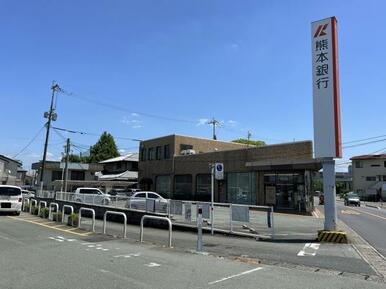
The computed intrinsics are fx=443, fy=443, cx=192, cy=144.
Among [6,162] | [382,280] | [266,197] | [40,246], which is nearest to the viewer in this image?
[382,280]

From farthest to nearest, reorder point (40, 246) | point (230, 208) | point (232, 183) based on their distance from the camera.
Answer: point (232, 183)
point (230, 208)
point (40, 246)

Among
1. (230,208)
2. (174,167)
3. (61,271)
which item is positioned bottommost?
(61,271)

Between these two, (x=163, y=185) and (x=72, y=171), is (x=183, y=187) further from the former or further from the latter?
(x=72, y=171)

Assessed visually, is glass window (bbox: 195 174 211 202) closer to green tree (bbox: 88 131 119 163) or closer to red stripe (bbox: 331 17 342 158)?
red stripe (bbox: 331 17 342 158)

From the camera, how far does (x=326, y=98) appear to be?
19.1 m

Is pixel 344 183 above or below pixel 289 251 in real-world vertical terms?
above

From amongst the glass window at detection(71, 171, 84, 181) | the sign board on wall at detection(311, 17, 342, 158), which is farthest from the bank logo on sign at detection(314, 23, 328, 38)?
the glass window at detection(71, 171, 84, 181)

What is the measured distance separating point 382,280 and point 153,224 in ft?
47.8

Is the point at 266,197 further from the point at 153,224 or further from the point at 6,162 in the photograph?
the point at 6,162

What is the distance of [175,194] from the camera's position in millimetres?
52844

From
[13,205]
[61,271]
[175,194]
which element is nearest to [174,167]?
[175,194]

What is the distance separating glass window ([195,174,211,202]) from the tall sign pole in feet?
96.1

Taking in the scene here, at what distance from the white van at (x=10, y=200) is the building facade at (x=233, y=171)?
21.0m

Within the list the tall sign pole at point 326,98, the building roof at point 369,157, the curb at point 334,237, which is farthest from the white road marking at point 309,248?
the building roof at point 369,157
